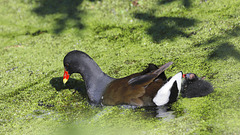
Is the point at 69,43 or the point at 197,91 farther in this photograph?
the point at 69,43

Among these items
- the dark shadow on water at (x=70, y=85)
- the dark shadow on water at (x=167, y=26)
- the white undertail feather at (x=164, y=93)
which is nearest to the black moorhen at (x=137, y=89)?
the white undertail feather at (x=164, y=93)

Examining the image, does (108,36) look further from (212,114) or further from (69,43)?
(212,114)

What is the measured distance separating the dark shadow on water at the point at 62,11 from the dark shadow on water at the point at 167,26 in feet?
5.62

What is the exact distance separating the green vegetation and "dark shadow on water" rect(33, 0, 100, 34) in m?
0.03

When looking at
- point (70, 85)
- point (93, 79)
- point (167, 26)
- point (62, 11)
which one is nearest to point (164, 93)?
point (93, 79)

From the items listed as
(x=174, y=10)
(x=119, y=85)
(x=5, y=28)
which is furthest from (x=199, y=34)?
(x=5, y=28)

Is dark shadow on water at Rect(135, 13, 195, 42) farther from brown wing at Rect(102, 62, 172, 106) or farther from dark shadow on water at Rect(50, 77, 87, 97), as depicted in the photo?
brown wing at Rect(102, 62, 172, 106)

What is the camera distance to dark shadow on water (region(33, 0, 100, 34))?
23.0 ft

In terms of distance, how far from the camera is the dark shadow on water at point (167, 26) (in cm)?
582

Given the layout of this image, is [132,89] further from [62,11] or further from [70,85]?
[62,11]

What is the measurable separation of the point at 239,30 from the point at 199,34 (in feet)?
2.33

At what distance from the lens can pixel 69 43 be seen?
249 inches

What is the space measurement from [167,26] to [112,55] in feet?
4.47

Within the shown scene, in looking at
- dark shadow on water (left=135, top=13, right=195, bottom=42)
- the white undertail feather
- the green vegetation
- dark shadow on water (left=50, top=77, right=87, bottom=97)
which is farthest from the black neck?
dark shadow on water (left=135, top=13, right=195, bottom=42)
